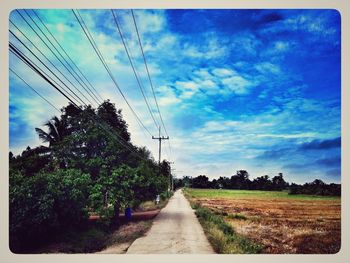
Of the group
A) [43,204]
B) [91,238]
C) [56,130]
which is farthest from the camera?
[56,130]

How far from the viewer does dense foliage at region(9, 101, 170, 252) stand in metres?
6.05

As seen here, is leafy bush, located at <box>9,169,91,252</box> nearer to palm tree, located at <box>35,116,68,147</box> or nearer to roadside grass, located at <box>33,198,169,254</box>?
roadside grass, located at <box>33,198,169,254</box>

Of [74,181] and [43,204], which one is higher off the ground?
[74,181]

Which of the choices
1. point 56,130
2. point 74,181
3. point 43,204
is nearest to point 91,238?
point 74,181

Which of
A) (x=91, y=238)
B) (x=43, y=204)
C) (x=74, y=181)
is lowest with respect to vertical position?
(x=91, y=238)

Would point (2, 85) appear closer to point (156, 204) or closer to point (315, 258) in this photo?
point (315, 258)

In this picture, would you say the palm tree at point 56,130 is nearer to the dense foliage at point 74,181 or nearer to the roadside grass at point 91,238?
the dense foliage at point 74,181

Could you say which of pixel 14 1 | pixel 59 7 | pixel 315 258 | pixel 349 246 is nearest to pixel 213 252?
pixel 315 258

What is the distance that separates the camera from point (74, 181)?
7.12m

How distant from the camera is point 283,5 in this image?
5.94m

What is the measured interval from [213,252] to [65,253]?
2717 millimetres

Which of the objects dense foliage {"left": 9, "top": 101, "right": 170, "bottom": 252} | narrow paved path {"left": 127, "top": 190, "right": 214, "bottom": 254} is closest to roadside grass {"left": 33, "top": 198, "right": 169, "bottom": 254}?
dense foliage {"left": 9, "top": 101, "right": 170, "bottom": 252}

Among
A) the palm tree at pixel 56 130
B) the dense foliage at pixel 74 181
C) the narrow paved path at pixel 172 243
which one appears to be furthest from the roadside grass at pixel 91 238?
the palm tree at pixel 56 130

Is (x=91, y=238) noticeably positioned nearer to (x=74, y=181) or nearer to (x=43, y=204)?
(x=74, y=181)
